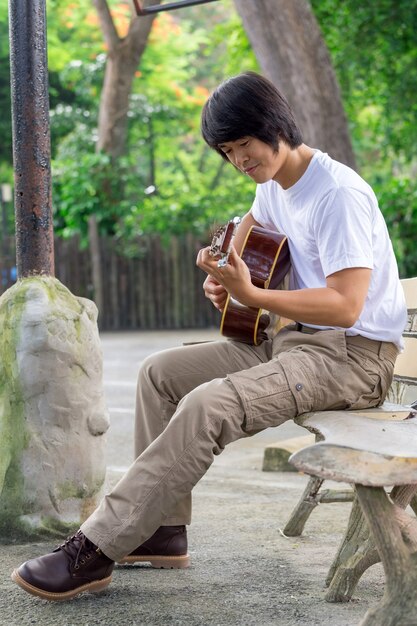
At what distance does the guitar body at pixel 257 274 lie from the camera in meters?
3.78

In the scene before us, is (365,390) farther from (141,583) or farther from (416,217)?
(416,217)

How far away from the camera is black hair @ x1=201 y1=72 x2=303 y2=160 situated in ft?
11.7

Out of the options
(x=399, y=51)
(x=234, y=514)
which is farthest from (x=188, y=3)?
(x=399, y=51)

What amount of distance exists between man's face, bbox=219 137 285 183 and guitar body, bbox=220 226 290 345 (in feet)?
0.75

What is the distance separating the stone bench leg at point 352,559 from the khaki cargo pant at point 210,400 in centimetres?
39

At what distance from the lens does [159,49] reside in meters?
25.2

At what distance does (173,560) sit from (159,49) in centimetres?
2244

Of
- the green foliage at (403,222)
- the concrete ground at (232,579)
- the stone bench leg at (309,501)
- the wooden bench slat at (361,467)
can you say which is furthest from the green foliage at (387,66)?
the wooden bench slat at (361,467)

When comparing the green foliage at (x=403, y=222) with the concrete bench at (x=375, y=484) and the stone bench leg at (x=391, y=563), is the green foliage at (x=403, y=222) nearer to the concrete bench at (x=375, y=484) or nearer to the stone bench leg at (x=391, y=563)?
the concrete bench at (x=375, y=484)

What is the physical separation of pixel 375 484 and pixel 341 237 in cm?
99

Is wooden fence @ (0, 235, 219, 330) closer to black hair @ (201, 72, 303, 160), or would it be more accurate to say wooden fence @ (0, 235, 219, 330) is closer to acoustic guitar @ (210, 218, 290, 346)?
acoustic guitar @ (210, 218, 290, 346)

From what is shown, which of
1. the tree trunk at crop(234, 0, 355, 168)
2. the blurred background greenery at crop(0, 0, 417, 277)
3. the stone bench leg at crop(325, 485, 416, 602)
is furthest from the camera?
the blurred background greenery at crop(0, 0, 417, 277)

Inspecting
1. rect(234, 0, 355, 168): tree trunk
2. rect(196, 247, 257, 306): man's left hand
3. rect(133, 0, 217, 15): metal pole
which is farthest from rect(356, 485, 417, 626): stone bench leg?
rect(234, 0, 355, 168): tree trunk

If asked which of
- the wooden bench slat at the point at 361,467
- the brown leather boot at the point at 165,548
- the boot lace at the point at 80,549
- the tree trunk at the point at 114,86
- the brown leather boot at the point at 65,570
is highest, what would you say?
the tree trunk at the point at 114,86
